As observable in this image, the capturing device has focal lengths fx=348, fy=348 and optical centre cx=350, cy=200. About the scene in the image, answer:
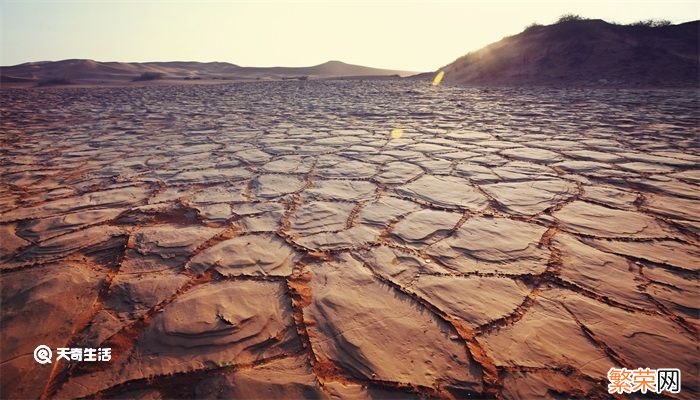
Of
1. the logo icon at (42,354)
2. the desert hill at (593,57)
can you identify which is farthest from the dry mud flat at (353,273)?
the desert hill at (593,57)

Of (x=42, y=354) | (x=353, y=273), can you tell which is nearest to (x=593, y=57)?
(x=353, y=273)

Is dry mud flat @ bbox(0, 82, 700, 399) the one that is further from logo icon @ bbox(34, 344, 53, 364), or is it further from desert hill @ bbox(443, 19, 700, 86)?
desert hill @ bbox(443, 19, 700, 86)

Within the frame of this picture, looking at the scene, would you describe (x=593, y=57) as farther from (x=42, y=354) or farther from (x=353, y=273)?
(x=42, y=354)

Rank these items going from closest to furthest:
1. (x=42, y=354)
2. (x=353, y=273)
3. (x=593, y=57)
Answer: (x=42, y=354) → (x=353, y=273) → (x=593, y=57)

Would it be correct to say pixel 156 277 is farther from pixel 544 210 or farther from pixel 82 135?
pixel 82 135

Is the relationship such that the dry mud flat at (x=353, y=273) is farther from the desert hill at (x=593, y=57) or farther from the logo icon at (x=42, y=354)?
the desert hill at (x=593, y=57)

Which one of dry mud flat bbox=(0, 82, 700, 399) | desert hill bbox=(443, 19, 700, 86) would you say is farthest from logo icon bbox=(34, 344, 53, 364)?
desert hill bbox=(443, 19, 700, 86)
